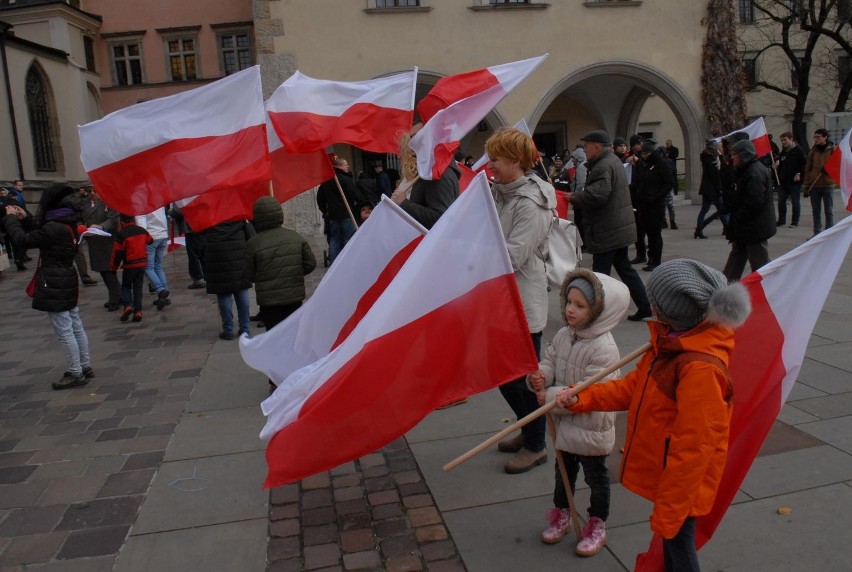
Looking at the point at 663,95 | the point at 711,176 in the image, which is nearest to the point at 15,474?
the point at 711,176

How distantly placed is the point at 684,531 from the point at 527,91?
19670 mm

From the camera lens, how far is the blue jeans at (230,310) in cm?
804

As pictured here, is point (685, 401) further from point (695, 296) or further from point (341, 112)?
point (341, 112)

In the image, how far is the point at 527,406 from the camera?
420cm

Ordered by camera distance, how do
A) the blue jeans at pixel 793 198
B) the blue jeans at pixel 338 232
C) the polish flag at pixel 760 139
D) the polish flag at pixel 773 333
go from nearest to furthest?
1. the polish flag at pixel 773 333
2. the blue jeans at pixel 338 232
3. the polish flag at pixel 760 139
4. the blue jeans at pixel 793 198

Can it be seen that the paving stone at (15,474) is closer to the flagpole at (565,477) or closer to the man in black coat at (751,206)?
the flagpole at (565,477)

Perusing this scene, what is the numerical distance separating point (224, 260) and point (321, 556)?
4.92m

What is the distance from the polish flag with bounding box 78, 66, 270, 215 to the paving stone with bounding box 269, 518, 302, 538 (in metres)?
3.05

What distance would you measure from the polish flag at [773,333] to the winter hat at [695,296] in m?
0.55

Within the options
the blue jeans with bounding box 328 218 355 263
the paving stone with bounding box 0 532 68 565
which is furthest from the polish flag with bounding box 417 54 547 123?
the blue jeans with bounding box 328 218 355 263

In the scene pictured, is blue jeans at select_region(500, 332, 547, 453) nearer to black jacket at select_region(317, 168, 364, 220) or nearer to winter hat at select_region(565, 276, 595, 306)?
winter hat at select_region(565, 276, 595, 306)

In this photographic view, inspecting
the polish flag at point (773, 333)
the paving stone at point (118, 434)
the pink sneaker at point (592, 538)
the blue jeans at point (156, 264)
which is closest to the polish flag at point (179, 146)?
the paving stone at point (118, 434)

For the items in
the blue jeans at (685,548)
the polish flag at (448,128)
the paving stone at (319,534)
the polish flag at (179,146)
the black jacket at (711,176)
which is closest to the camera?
the blue jeans at (685,548)

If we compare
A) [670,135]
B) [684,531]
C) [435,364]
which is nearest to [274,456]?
[435,364]
